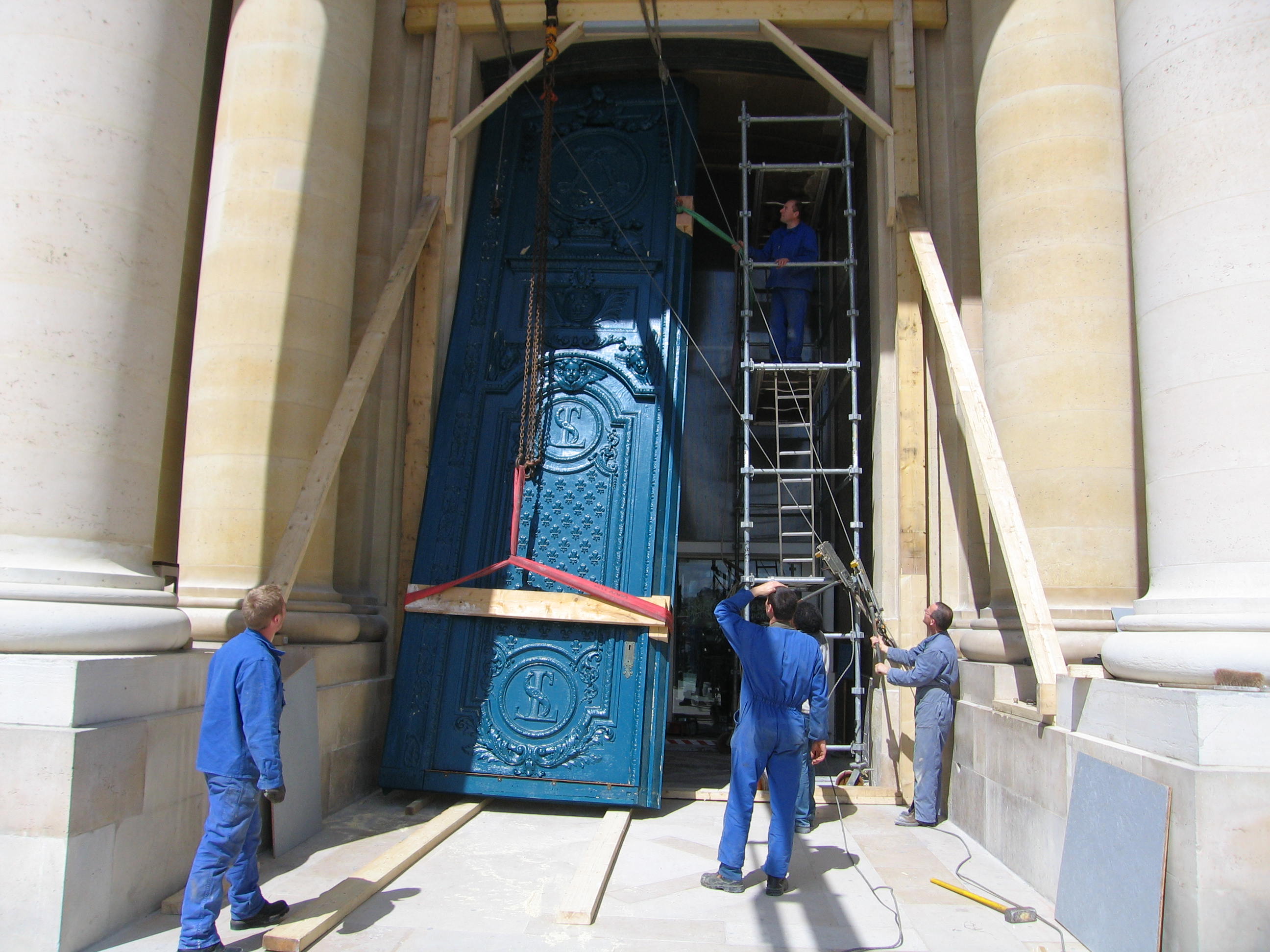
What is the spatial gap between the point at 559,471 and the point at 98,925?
435 centimetres

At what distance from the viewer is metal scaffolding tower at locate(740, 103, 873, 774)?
7.72 metres

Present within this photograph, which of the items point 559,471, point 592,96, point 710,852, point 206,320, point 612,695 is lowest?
point 710,852

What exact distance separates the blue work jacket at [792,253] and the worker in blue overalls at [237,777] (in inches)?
243

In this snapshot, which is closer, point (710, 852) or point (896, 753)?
point (710, 852)

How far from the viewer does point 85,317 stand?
427cm

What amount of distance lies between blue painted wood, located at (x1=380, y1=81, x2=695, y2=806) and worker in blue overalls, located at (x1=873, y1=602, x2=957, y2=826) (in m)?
1.68

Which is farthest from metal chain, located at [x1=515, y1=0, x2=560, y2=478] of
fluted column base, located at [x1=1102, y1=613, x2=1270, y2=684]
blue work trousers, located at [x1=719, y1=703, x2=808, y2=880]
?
fluted column base, located at [x1=1102, y1=613, x2=1270, y2=684]

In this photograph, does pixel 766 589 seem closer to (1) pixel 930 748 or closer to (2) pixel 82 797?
(1) pixel 930 748

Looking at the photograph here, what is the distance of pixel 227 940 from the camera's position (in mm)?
3748

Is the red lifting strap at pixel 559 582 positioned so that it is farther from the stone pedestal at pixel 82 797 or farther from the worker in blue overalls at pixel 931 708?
the stone pedestal at pixel 82 797

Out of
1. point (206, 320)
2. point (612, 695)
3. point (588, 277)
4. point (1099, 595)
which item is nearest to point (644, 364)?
point (588, 277)

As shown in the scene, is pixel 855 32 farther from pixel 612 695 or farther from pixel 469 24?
pixel 612 695

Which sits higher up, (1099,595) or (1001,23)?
(1001,23)

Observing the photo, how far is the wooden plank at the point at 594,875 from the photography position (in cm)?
410
